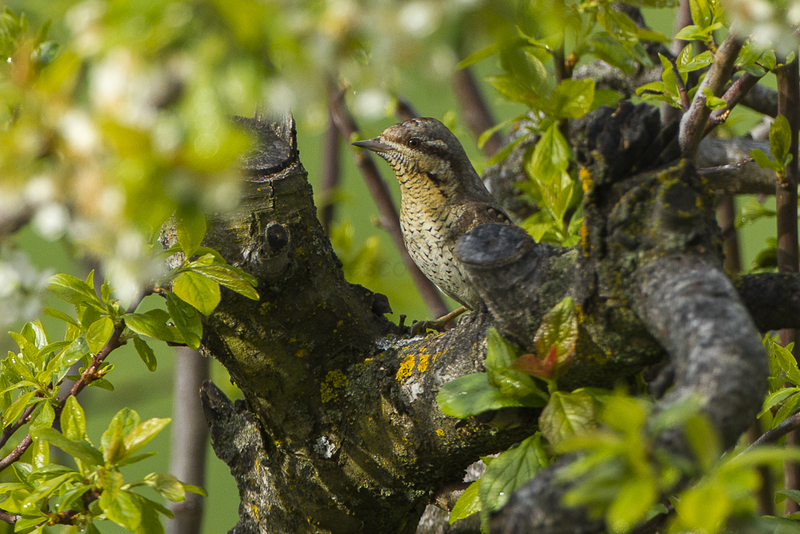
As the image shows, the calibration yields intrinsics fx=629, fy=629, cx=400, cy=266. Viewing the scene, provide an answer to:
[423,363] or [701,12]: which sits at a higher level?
[701,12]

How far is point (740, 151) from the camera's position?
1737mm

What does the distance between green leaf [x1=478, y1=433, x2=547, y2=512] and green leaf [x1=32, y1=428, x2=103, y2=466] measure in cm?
45

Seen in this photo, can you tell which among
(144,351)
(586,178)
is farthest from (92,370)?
(586,178)

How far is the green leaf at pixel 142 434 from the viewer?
2.49ft

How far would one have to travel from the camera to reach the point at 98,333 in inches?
32.1

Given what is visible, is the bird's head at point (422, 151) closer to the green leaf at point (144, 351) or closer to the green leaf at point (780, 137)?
the green leaf at point (780, 137)

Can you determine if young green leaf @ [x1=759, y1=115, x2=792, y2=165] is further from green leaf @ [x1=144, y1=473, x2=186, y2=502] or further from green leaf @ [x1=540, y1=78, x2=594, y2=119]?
green leaf @ [x1=144, y1=473, x2=186, y2=502]

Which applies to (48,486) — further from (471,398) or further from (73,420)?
(471,398)

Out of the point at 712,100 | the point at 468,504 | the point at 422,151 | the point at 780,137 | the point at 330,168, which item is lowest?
the point at 468,504

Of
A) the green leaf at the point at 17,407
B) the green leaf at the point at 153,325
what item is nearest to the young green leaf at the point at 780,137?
the green leaf at the point at 153,325

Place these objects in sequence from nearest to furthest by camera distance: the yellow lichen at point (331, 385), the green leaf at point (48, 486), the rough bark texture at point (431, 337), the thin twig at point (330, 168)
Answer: the rough bark texture at point (431, 337)
the green leaf at point (48, 486)
the yellow lichen at point (331, 385)
the thin twig at point (330, 168)

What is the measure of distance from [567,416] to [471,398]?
11cm

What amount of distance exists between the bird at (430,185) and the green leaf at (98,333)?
792 mm

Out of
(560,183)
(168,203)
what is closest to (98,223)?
(168,203)
